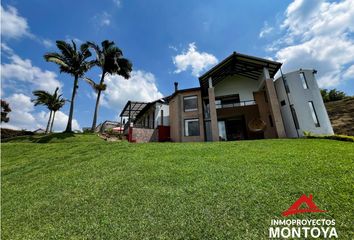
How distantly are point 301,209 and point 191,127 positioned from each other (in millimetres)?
15060

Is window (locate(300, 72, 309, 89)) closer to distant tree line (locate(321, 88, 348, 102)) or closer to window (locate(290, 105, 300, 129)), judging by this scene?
window (locate(290, 105, 300, 129))

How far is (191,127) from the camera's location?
1880cm

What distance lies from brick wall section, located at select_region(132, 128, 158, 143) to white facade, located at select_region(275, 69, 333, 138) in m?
13.3

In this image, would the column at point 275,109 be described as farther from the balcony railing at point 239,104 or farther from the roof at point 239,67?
the balcony railing at point 239,104

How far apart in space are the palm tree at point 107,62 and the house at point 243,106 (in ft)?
20.0

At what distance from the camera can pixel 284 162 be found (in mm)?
6570

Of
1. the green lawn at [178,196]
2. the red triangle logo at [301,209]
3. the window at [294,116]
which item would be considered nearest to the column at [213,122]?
the window at [294,116]

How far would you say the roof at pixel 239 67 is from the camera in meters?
16.6

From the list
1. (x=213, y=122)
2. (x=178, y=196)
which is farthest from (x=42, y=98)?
(x=178, y=196)

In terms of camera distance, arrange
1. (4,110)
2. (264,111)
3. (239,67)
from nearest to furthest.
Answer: (264,111)
(239,67)
(4,110)

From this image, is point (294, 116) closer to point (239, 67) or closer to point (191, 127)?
point (239, 67)

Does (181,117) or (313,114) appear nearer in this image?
(313,114)

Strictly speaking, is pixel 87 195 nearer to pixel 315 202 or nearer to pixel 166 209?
pixel 166 209

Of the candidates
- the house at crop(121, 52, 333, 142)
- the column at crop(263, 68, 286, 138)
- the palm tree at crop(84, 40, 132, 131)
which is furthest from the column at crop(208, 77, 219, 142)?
the palm tree at crop(84, 40, 132, 131)
